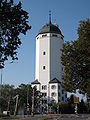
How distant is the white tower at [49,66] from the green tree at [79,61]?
68.5 meters

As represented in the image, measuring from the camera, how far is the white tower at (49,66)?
10362 centimetres

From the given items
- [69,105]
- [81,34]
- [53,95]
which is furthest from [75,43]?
[53,95]

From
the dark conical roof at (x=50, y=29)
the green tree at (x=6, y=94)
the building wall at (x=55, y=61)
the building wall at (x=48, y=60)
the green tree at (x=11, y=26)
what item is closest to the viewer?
the green tree at (x=11, y=26)

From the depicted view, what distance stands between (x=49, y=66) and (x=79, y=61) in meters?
74.2

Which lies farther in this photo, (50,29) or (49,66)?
(50,29)

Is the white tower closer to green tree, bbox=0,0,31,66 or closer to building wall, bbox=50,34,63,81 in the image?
building wall, bbox=50,34,63,81

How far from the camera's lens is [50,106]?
97812 mm

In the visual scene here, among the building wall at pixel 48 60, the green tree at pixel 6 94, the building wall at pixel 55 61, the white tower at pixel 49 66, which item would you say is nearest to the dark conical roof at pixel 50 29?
the white tower at pixel 49 66

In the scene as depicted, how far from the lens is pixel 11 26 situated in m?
16.5

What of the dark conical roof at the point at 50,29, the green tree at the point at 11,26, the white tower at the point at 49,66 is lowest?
the green tree at the point at 11,26

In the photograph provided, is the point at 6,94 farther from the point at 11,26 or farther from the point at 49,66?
the point at 11,26

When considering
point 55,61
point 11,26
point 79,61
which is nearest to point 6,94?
point 55,61

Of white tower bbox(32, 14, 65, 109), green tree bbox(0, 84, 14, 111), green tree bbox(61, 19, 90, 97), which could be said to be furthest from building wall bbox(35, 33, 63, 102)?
green tree bbox(61, 19, 90, 97)

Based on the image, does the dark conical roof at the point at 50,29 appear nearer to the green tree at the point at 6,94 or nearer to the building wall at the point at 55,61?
the building wall at the point at 55,61
